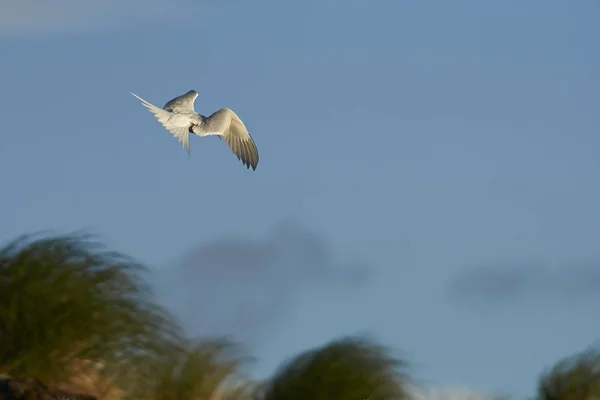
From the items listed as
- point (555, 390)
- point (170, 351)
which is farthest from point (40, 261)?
point (555, 390)

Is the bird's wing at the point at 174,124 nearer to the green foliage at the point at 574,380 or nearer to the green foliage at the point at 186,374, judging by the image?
the green foliage at the point at 186,374

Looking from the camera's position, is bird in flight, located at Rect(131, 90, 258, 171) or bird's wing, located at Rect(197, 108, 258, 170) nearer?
bird in flight, located at Rect(131, 90, 258, 171)

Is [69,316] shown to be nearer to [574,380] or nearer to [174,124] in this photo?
[174,124]

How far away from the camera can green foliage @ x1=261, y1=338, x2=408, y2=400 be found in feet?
66.1

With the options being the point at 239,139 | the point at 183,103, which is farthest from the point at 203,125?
the point at 239,139

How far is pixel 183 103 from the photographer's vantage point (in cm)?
2258

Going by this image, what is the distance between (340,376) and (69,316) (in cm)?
396

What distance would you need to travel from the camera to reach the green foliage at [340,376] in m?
20.2

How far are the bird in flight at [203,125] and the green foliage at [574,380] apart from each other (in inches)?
237

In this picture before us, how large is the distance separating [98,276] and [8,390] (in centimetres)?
286

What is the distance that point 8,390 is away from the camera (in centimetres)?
1791

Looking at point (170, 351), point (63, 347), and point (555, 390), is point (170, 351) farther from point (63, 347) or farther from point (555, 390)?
point (555, 390)

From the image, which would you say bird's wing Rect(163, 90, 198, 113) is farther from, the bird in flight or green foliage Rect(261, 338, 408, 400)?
green foliage Rect(261, 338, 408, 400)

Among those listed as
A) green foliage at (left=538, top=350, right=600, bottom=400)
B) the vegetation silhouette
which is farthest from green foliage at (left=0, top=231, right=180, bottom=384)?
green foliage at (left=538, top=350, right=600, bottom=400)
